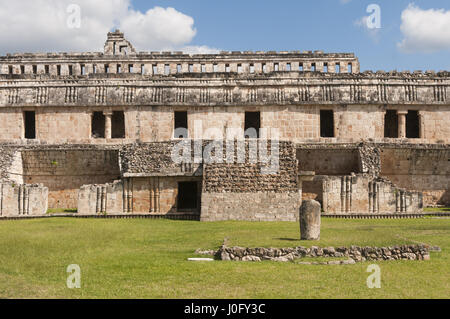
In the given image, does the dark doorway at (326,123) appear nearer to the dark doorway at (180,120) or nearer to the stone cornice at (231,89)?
the stone cornice at (231,89)

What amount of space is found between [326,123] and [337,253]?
689 inches

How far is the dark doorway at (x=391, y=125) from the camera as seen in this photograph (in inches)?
1002

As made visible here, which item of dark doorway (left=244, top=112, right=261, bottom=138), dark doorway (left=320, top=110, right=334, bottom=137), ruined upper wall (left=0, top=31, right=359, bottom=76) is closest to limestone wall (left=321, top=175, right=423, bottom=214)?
dark doorway (left=244, top=112, right=261, bottom=138)

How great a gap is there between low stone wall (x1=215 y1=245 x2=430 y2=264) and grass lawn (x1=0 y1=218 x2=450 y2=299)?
262 mm

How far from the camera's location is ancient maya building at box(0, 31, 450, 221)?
18.8 meters

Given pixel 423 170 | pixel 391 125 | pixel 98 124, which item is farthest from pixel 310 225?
pixel 98 124

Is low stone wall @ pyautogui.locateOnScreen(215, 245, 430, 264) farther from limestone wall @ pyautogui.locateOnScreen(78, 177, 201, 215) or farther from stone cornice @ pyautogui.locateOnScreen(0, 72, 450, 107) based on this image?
stone cornice @ pyautogui.locateOnScreen(0, 72, 450, 107)

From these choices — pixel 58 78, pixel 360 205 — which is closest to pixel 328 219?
pixel 360 205

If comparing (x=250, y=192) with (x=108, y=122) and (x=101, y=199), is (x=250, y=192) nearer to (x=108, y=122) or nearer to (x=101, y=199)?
(x=101, y=199)

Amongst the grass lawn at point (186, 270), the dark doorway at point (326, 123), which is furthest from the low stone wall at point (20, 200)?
the dark doorway at point (326, 123)

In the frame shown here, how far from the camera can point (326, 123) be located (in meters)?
25.9

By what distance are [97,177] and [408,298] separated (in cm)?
1768

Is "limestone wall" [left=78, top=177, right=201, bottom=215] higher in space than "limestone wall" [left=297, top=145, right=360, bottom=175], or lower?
lower
